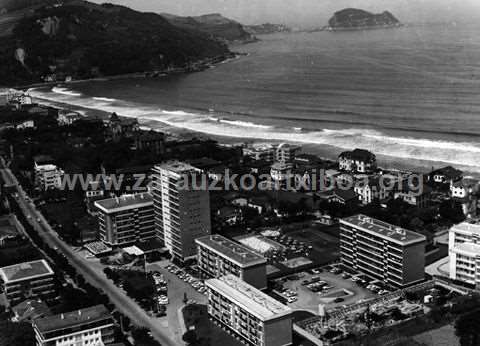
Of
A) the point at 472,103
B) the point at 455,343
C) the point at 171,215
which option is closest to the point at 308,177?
the point at 171,215

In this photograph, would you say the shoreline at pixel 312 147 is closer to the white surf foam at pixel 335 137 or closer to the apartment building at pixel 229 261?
the white surf foam at pixel 335 137

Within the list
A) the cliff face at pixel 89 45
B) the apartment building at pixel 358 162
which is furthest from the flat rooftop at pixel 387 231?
the cliff face at pixel 89 45

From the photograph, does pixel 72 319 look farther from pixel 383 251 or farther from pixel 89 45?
pixel 89 45

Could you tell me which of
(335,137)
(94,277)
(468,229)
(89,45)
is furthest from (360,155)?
(89,45)

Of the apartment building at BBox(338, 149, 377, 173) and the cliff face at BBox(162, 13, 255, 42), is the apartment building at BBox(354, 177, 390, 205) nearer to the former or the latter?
the apartment building at BBox(338, 149, 377, 173)

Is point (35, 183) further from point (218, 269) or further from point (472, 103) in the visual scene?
point (472, 103)

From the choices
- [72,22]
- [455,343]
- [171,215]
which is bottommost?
[455,343]
